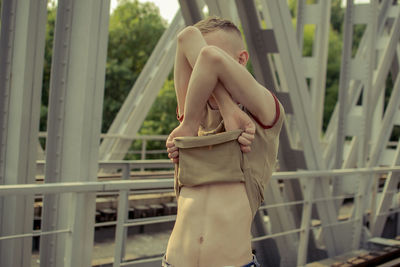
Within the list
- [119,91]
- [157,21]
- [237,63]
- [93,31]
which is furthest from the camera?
[157,21]

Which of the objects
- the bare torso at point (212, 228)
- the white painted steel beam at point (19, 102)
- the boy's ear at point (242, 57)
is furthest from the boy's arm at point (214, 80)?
the white painted steel beam at point (19, 102)

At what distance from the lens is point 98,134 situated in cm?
363

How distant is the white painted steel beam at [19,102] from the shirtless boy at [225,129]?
2.14 m

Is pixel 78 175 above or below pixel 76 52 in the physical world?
below

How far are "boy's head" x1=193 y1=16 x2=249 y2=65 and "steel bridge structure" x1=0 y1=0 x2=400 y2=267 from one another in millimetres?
1653

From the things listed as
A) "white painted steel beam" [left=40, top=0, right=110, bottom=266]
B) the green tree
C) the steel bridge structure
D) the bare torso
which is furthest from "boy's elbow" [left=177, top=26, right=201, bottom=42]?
the green tree

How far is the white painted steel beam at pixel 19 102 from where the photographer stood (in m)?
3.59

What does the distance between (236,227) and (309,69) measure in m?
4.98

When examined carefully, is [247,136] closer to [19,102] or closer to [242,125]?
[242,125]

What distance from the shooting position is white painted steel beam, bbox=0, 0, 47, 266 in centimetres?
359

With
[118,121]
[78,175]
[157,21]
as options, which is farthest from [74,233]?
[157,21]

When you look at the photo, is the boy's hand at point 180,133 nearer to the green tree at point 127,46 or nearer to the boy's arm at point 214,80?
the boy's arm at point 214,80

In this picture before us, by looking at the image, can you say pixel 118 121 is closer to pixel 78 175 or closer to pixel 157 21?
pixel 78 175

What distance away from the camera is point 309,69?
21.0ft
